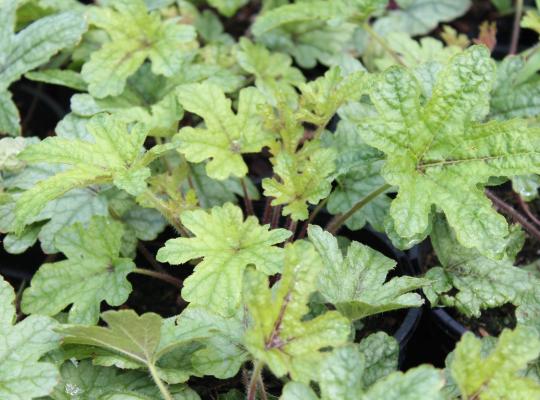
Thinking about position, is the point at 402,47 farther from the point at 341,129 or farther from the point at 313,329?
the point at 313,329

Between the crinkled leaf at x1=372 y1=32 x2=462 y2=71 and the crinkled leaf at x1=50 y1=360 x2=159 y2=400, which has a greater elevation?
the crinkled leaf at x1=372 y1=32 x2=462 y2=71

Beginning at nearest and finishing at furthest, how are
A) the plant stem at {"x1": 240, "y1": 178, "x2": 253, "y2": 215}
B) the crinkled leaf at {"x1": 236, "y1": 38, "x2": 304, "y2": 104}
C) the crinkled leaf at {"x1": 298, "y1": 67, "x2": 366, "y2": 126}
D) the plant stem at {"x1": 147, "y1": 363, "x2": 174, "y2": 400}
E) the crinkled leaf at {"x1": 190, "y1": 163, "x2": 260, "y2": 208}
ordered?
the plant stem at {"x1": 147, "y1": 363, "x2": 174, "y2": 400} < the crinkled leaf at {"x1": 298, "y1": 67, "x2": 366, "y2": 126} < the plant stem at {"x1": 240, "y1": 178, "x2": 253, "y2": 215} < the crinkled leaf at {"x1": 190, "y1": 163, "x2": 260, "y2": 208} < the crinkled leaf at {"x1": 236, "y1": 38, "x2": 304, "y2": 104}

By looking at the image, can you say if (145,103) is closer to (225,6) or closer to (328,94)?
(225,6)

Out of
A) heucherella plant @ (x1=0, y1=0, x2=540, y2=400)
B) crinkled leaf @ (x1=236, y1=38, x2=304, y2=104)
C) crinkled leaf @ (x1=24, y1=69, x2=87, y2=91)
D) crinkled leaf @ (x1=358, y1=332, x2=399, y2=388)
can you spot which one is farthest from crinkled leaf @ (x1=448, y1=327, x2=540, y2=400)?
crinkled leaf @ (x1=24, y1=69, x2=87, y2=91)

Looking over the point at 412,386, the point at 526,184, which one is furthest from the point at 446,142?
the point at 412,386

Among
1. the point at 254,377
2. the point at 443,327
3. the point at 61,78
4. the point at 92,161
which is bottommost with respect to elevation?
the point at 443,327

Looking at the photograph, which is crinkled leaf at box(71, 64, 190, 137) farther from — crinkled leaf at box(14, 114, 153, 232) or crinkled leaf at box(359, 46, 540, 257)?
crinkled leaf at box(359, 46, 540, 257)

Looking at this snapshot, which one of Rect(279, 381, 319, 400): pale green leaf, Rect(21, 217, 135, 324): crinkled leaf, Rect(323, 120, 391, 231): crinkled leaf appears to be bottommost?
Rect(21, 217, 135, 324): crinkled leaf
